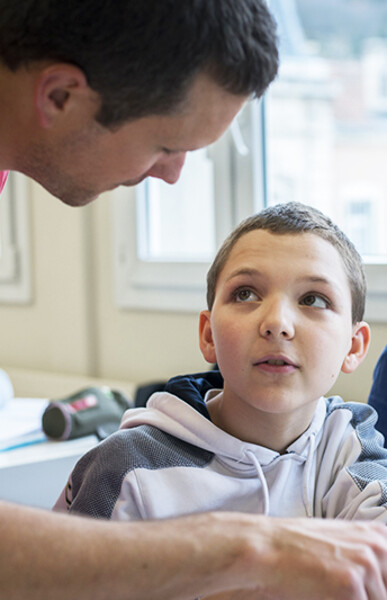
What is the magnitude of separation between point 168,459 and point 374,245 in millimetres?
1197

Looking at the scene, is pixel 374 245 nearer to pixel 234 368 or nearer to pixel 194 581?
pixel 234 368

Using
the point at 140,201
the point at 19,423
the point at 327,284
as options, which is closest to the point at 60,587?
the point at 327,284

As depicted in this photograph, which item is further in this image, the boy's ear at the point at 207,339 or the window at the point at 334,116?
the window at the point at 334,116

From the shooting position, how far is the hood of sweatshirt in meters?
1.10

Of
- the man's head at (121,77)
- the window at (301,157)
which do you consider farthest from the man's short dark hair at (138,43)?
the window at (301,157)

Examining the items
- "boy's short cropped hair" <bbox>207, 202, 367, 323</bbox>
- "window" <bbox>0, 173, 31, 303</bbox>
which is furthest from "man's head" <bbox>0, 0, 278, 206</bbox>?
"window" <bbox>0, 173, 31, 303</bbox>

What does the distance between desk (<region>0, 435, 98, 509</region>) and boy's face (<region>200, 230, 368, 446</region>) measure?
0.65m

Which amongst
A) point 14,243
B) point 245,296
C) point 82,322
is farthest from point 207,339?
point 14,243

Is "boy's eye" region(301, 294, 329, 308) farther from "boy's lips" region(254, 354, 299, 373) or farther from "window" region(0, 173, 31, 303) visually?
"window" region(0, 173, 31, 303)

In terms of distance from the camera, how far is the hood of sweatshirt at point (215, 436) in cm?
110

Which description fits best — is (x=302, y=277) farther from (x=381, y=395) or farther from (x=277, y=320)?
(x=381, y=395)

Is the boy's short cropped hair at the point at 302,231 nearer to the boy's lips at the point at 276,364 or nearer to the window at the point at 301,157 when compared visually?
the boy's lips at the point at 276,364

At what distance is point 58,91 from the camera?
971mm

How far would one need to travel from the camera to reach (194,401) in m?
1.17
